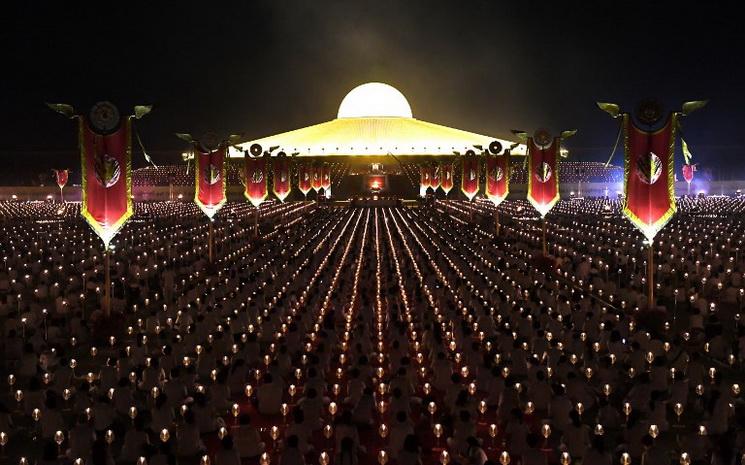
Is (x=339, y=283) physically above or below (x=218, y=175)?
below

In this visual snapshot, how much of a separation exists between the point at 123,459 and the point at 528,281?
14.8 metres

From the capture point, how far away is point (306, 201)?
75500 millimetres

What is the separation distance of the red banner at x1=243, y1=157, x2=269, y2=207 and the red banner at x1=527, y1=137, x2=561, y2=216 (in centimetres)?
1226

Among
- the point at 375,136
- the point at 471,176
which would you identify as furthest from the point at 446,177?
the point at 375,136

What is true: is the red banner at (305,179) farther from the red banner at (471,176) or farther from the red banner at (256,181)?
the red banner at (256,181)

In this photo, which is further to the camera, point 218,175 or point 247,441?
point 218,175

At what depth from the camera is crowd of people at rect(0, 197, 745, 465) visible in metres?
10.5

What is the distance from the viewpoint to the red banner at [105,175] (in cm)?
1708

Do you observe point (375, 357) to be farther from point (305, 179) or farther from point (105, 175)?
point (305, 179)

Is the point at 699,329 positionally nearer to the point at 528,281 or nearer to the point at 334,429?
the point at 528,281

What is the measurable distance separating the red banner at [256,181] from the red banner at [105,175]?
743 inches

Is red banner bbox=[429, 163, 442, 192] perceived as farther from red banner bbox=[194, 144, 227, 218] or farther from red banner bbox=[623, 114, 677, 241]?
red banner bbox=[623, 114, 677, 241]

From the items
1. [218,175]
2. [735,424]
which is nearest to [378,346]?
[735,424]

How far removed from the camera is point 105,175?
17.2 m
